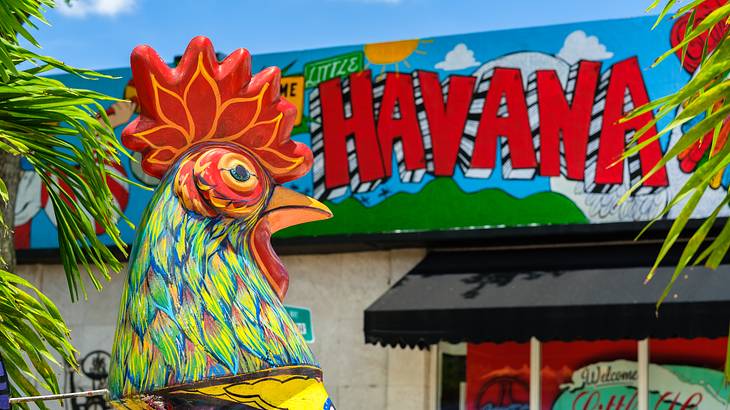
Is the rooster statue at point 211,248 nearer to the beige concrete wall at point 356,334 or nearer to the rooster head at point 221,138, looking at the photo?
the rooster head at point 221,138

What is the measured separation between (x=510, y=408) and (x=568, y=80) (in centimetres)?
291

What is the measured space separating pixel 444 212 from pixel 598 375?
6.36ft

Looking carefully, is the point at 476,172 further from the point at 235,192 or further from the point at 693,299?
the point at 235,192

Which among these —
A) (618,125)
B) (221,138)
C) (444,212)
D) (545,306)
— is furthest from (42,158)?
(618,125)

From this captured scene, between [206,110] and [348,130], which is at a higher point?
[348,130]

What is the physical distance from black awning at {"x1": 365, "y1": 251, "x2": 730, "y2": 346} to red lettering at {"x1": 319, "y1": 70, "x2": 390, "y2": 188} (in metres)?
1.26

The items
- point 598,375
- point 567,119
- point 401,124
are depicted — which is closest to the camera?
point 598,375

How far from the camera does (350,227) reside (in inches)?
434

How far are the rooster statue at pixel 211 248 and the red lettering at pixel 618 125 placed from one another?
6.61 metres

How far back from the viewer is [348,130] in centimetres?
1118

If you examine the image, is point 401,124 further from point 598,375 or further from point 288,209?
point 288,209

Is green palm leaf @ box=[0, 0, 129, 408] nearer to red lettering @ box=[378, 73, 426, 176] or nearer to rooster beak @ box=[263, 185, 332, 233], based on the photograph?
rooster beak @ box=[263, 185, 332, 233]

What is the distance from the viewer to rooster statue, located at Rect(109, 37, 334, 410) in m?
3.66

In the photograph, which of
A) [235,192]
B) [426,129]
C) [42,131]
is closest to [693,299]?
[426,129]
